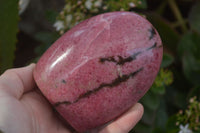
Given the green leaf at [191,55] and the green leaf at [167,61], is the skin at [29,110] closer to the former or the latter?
the green leaf at [167,61]

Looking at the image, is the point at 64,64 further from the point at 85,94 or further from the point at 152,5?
the point at 152,5

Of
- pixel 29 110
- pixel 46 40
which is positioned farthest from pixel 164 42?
pixel 29 110

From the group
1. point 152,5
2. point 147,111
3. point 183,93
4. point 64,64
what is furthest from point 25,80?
point 152,5

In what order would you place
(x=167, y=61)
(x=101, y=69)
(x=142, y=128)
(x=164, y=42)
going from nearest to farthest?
(x=101, y=69)
(x=167, y=61)
(x=142, y=128)
(x=164, y=42)

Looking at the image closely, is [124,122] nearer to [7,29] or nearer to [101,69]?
[101,69]

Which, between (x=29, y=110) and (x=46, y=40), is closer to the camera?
(x=29, y=110)

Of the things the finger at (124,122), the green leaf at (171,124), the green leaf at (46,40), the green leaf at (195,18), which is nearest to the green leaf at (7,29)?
the green leaf at (46,40)

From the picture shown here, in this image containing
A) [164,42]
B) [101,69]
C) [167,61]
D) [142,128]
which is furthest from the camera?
[164,42]
